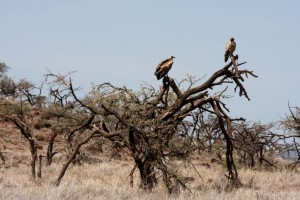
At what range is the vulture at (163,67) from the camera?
10.2 m

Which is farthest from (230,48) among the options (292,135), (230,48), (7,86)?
(7,86)

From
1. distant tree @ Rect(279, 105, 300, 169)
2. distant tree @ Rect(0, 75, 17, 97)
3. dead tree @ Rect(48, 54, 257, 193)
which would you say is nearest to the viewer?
dead tree @ Rect(48, 54, 257, 193)

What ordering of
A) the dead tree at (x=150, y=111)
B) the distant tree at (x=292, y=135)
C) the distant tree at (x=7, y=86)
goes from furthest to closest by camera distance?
1. the distant tree at (x=7, y=86)
2. the distant tree at (x=292, y=135)
3. the dead tree at (x=150, y=111)

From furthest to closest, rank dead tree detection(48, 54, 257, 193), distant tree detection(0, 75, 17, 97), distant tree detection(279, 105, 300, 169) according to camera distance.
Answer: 1. distant tree detection(0, 75, 17, 97)
2. distant tree detection(279, 105, 300, 169)
3. dead tree detection(48, 54, 257, 193)

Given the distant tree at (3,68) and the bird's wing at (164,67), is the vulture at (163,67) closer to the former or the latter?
the bird's wing at (164,67)

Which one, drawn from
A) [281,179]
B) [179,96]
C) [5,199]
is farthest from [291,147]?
[5,199]

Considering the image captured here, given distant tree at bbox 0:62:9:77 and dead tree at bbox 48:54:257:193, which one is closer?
dead tree at bbox 48:54:257:193

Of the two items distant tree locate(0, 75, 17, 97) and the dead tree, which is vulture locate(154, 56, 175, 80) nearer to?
the dead tree

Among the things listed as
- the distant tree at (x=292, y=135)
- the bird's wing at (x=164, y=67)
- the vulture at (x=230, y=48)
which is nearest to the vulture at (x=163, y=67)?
the bird's wing at (x=164, y=67)

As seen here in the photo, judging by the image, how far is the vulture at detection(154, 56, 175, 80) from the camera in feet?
33.5

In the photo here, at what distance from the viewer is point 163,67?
33.6ft

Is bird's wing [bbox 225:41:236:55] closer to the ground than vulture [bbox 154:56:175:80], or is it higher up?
higher up

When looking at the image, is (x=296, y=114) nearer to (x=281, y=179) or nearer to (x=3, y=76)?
(x=281, y=179)

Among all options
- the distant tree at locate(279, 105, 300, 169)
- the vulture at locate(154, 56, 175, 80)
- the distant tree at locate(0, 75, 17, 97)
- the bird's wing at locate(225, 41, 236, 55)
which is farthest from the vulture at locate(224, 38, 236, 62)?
the distant tree at locate(0, 75, 17, 97)
